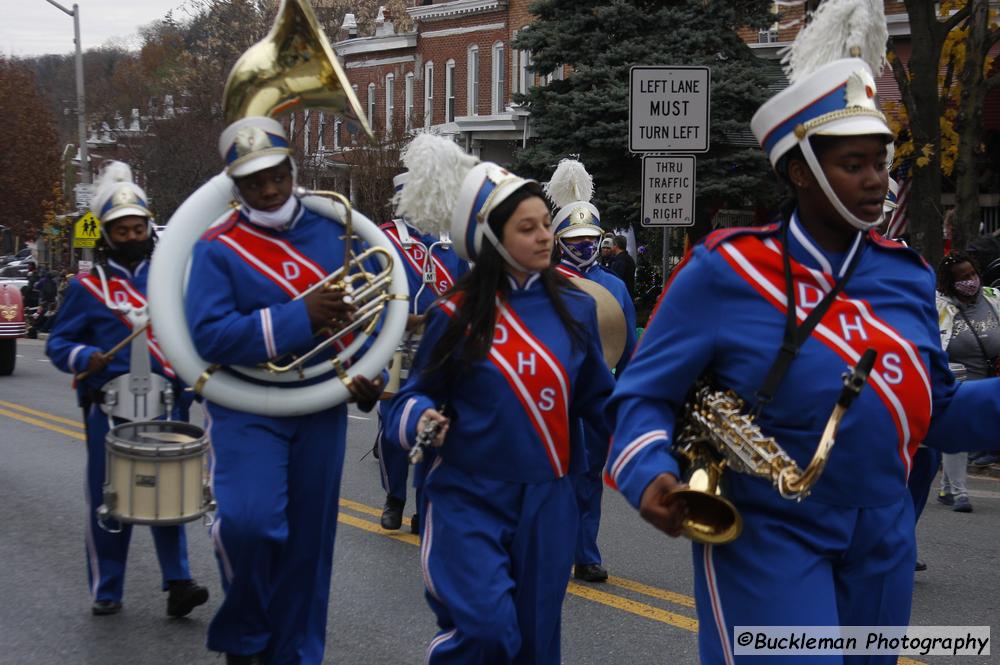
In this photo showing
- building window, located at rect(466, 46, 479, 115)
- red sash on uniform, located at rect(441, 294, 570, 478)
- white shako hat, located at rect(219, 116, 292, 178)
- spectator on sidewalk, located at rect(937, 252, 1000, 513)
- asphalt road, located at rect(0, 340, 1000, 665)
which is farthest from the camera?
building window, located at rect(466, 46, 479, 115)

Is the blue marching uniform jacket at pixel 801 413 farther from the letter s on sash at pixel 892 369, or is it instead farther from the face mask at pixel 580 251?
the face mask at pixel 580 251

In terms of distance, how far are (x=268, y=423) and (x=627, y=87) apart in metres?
18.2

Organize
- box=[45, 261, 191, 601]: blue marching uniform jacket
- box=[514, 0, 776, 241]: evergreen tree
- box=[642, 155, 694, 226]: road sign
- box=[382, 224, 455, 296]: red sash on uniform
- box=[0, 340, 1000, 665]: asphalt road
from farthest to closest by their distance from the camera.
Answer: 1. box=[514, 0, 776, 241]: evergreen tree
2. box=[642, 155, 694, 226]: road sign
3. box=[382, 224, 455, 296]: red sash on uniform
4. box=[45, 261, 191, 601]: blue marching uniform jacket
5. box=[0, 340, 1000, 665]: asphalt road

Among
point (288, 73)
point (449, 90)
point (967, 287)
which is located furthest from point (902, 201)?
point (449, 90)

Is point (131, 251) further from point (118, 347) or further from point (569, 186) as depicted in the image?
point (569, 186)

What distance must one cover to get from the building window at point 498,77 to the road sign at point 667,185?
28.0 metres

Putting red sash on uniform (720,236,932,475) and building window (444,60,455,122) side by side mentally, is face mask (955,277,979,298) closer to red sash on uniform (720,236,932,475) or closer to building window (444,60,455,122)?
red sash on uniform (720,236,932,475)

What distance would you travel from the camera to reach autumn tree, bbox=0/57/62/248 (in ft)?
156

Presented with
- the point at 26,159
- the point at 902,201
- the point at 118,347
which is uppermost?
the point at 26,159

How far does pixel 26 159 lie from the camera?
47906 mm

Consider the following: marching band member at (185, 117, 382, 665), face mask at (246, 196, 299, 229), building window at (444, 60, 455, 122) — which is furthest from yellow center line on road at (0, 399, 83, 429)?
building window at (444, 60, 455, 122)

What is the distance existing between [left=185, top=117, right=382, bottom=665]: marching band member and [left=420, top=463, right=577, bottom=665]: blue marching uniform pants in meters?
0.90

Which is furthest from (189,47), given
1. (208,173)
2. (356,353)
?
(356,353)

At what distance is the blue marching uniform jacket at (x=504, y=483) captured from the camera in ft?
13.4
